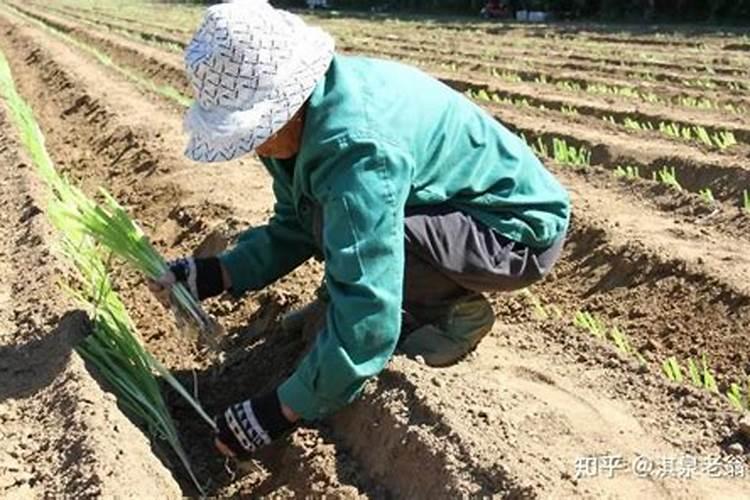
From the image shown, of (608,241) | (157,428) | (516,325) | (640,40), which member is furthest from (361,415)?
(640,40)

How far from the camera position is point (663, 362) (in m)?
3.41

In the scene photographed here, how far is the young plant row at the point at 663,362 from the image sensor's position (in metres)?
3.10

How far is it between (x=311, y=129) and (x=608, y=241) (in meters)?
1.96

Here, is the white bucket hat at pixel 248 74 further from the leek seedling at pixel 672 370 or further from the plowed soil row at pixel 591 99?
the plowed soil row at pixel 591 99

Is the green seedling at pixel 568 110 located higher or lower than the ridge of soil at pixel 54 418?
lower

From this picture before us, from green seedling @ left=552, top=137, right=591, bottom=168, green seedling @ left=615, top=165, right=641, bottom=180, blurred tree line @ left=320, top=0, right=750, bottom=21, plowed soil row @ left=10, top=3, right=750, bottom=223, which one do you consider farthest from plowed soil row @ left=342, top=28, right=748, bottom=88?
blurred tree line @ left=320, top=0, right=750, bottom=21

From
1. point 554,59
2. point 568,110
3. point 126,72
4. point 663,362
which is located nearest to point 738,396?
point 663,362

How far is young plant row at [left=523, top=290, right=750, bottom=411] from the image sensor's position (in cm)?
310

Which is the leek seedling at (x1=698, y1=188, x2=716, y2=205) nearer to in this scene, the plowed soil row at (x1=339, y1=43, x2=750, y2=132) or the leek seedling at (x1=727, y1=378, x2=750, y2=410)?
the plowed soil row at (x1=339, y1=43, x2=750, y2=132)

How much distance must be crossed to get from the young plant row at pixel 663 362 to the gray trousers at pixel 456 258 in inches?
16.8

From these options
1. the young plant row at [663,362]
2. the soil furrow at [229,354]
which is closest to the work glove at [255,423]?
the soil furrow at [229,354]

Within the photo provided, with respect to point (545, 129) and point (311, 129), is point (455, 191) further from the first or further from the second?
point (545, 129)

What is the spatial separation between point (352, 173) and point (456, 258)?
54 centimetres

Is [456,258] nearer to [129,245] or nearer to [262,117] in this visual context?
[262,117]
